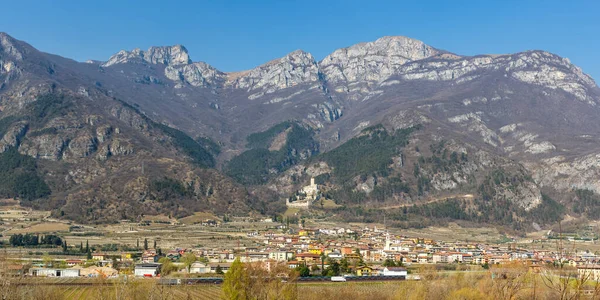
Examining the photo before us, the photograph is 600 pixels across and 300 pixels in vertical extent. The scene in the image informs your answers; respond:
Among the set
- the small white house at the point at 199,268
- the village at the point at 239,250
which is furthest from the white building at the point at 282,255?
the small white house at the point at 199,268

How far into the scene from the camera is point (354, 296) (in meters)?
74.7

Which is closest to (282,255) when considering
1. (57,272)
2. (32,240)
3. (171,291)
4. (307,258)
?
(307,258)

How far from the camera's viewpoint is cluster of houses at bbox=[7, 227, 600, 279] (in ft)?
365

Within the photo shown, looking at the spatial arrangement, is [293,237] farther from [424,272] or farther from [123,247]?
[424,272]

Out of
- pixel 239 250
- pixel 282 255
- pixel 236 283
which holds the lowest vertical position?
pixel 282 255

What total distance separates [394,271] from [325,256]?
25.1 m

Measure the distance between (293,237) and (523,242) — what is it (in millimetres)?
69655

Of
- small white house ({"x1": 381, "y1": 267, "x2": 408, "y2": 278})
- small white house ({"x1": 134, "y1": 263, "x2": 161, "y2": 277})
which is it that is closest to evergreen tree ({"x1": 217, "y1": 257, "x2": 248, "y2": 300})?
small white house ({"x1": 134, "y1": 263, "x2": 161, "y2": 277})

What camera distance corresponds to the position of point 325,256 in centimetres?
13650

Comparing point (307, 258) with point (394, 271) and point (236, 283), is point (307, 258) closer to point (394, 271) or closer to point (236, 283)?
point (394, 271)

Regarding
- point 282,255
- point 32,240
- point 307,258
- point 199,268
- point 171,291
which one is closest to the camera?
point 171,291

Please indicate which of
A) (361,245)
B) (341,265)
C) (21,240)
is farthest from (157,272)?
(361,245)

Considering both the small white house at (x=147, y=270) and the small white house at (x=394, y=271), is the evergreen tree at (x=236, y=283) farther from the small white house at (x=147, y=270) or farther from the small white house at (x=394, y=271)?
the small white house at (x=394, y=271)

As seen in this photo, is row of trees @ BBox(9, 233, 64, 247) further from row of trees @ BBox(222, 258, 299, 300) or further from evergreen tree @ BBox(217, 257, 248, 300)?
evergreen tree @ BBox(217, 257, 248, 300)
